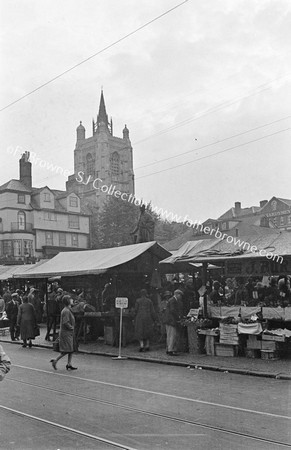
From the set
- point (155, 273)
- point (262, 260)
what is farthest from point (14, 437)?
point (155, 273)

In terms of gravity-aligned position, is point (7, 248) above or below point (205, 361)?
above

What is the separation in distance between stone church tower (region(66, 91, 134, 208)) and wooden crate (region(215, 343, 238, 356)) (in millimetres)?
90595

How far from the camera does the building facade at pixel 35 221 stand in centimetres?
5444

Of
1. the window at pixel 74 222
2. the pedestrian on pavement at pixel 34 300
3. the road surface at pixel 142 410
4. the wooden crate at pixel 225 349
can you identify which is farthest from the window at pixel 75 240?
the road surface at pixel 142 410

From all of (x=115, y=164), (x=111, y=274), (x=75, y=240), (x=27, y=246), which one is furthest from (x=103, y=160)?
(x=111, y=274)

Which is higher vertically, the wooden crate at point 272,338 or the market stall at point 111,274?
the market stall at point 111,274

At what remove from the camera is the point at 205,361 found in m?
12.8

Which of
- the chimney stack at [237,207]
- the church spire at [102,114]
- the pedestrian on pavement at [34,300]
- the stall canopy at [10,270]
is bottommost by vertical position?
the pedestrian on pavement at [34,300]

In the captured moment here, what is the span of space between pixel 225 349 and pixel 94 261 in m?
6.63

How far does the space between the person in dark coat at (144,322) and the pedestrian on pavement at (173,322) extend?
917 millimetres

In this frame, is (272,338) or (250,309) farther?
(250,309)

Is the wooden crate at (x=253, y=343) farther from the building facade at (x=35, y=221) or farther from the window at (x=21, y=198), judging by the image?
the window at (x=21, y=198)

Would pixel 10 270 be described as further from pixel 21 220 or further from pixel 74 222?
pixel 74 222

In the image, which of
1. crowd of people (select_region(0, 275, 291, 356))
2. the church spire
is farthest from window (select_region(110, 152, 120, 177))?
crowd of people (select_region(0, 275, 291, 356))
